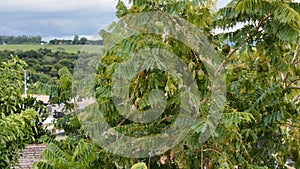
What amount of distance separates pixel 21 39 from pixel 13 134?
3.32 ft

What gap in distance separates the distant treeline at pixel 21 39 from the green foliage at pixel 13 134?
680 millimetres

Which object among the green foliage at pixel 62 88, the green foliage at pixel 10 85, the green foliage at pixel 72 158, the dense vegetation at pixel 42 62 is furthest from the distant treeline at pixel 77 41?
the green foliage at pixel 72 158

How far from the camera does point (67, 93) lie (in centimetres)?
238

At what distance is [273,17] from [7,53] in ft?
7.15

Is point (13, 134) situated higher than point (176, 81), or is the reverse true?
point (176, 81)

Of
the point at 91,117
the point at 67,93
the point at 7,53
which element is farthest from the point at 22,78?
the point at 91,117

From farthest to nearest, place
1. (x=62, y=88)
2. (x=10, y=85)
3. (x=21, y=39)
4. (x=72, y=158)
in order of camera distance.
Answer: (x=21, y=39) < (x=10, y=85) < (x=62, y=88) < (x=72, y=158)

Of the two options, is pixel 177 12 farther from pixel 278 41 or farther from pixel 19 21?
pixel 19 21

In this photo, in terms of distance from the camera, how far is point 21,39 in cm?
321

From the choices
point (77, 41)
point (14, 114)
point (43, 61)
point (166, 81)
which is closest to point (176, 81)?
point (166, 81)

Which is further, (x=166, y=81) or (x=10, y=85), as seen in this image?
(x=10, y=85)

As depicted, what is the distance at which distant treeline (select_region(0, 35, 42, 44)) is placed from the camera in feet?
10.2

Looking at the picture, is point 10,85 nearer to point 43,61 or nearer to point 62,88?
point 43,61

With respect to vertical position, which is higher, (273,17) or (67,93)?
(273,17)
